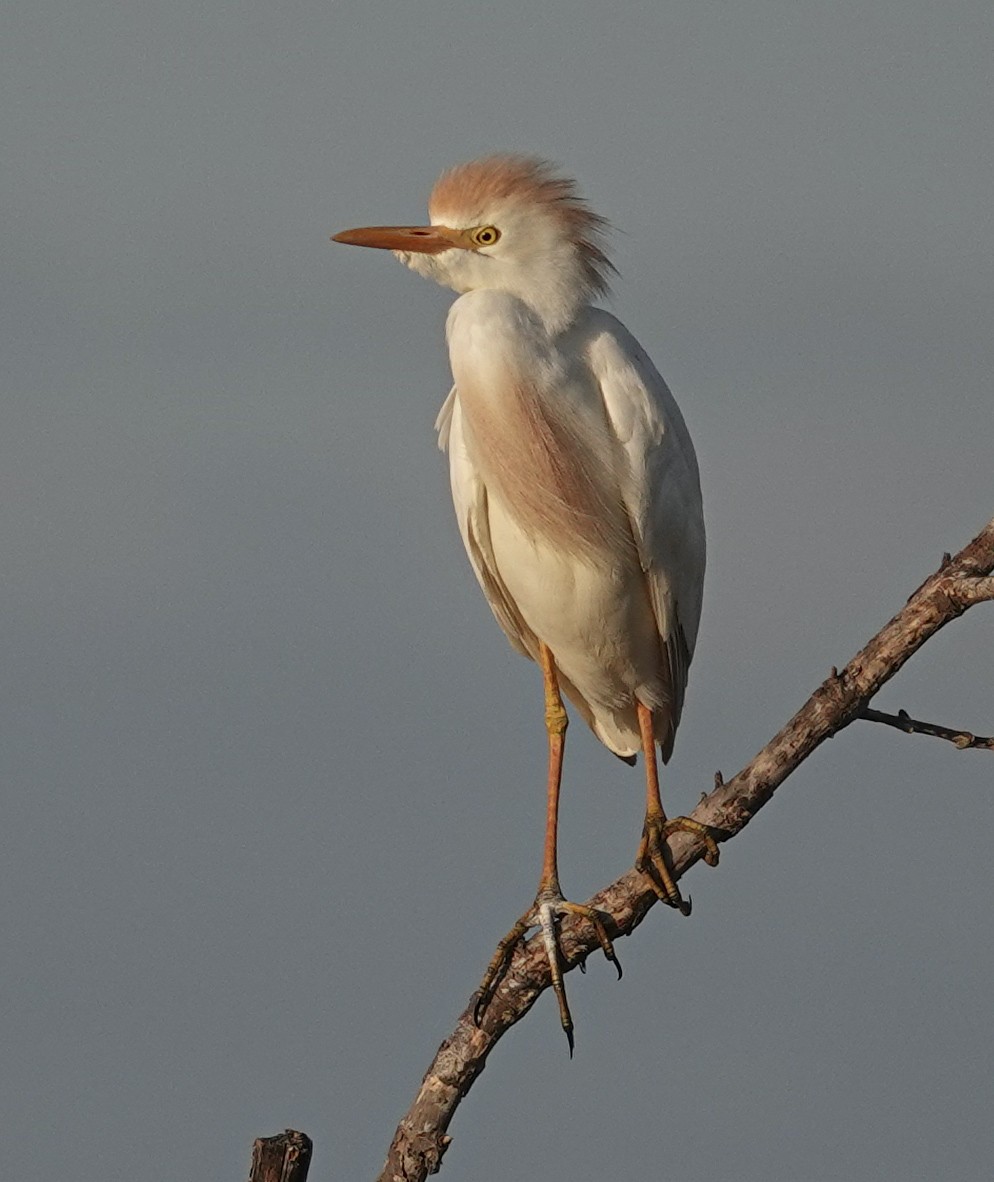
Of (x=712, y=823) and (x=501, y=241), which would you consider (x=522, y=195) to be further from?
(x=712, y=823)

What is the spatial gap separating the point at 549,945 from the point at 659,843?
0.45 meters

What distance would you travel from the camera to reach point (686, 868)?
18.9 ft

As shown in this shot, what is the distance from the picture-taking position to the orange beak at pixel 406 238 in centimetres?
625

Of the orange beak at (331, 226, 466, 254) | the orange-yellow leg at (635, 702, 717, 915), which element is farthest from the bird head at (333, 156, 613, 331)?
the orange-yellow leg at (635, 702, 717, 915)

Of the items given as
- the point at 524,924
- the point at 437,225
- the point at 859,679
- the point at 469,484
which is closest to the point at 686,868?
the point at 524,924

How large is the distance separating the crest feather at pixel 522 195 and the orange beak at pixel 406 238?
0.08 m

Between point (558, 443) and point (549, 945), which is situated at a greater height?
point (558, 443)

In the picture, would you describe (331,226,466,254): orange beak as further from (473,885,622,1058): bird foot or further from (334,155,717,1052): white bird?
(473,885,622,1058): bird foot

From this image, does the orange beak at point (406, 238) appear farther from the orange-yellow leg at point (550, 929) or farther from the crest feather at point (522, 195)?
the orange-yellow leg at point (550, 929)

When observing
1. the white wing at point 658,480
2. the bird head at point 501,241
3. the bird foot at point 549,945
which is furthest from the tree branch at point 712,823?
the bird head at point 501,241

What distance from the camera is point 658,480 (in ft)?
20.9

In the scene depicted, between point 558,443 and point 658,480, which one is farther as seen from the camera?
point 658,480

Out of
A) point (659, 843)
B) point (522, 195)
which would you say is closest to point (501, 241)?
point (522, 195)

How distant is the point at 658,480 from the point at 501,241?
2.98 ft
